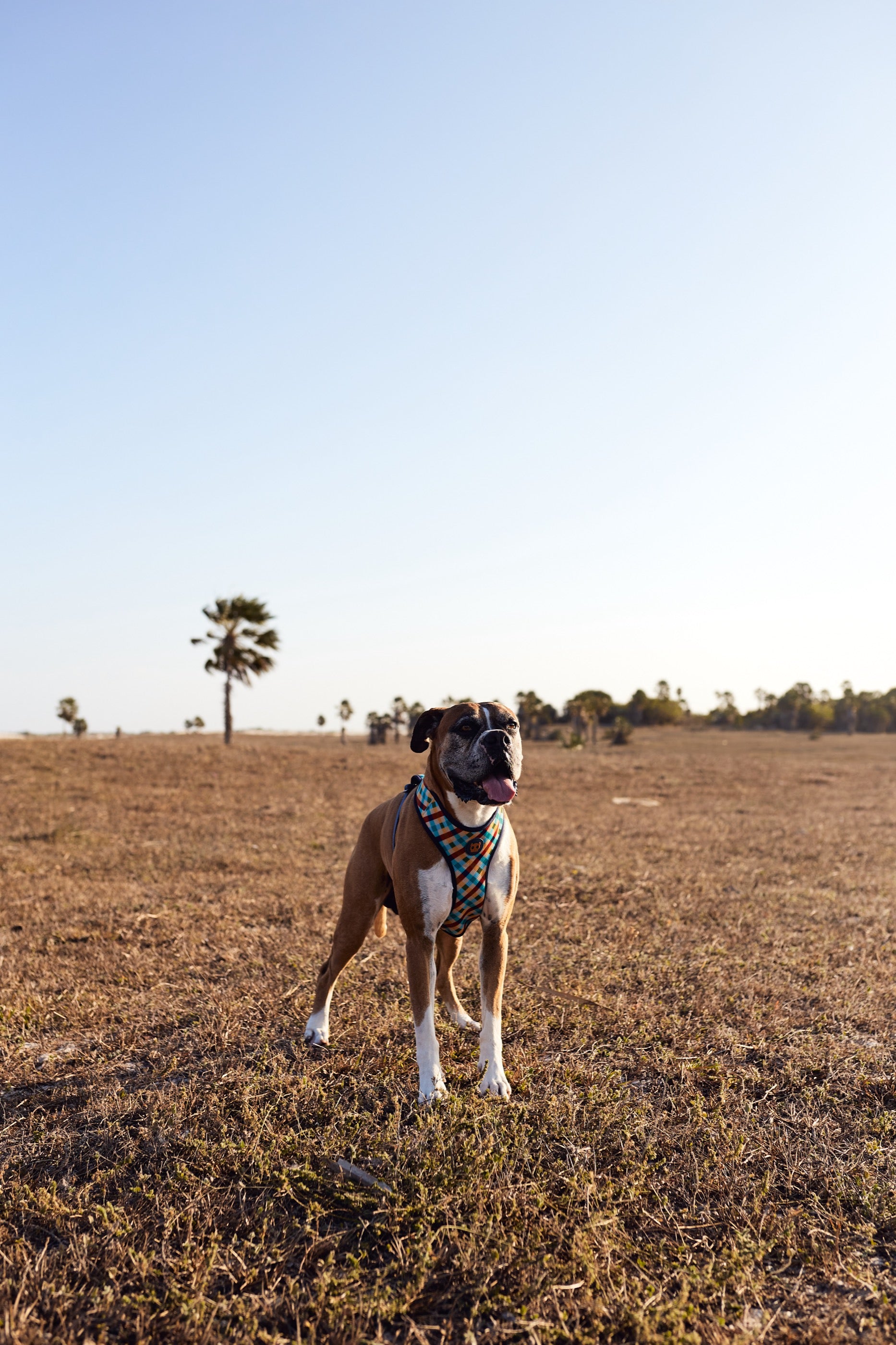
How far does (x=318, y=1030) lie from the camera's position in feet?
15.4

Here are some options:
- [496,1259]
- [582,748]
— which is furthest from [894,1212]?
[582,748]

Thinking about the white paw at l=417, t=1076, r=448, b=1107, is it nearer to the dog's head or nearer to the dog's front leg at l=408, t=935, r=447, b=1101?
the dog's front leg at l=408, t=935, r=447, b=1101

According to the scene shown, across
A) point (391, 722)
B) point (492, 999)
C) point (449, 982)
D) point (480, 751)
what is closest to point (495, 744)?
point (480, 751)

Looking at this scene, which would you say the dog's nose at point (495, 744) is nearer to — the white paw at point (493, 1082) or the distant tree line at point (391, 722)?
the white paw at point (493, 1082)

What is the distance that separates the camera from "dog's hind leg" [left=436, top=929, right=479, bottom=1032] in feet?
15.5

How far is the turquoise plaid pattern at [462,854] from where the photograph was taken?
3930 mm

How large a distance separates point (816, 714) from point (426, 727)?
3174 inches

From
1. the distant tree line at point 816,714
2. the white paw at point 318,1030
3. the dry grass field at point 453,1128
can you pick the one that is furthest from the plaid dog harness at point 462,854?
the distant tree line at point 816,714

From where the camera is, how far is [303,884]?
363 inches

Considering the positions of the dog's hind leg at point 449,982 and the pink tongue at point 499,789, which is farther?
the dog's hind leg at point 449,982

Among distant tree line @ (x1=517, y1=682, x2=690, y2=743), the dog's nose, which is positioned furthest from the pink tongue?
distant tree line @ (x1=517, y1=682, x2=690, y2=743)

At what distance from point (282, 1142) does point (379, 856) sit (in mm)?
1516

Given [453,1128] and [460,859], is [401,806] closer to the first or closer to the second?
[460,859]

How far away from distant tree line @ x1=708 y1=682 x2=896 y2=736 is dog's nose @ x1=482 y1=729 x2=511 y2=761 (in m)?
76.2
